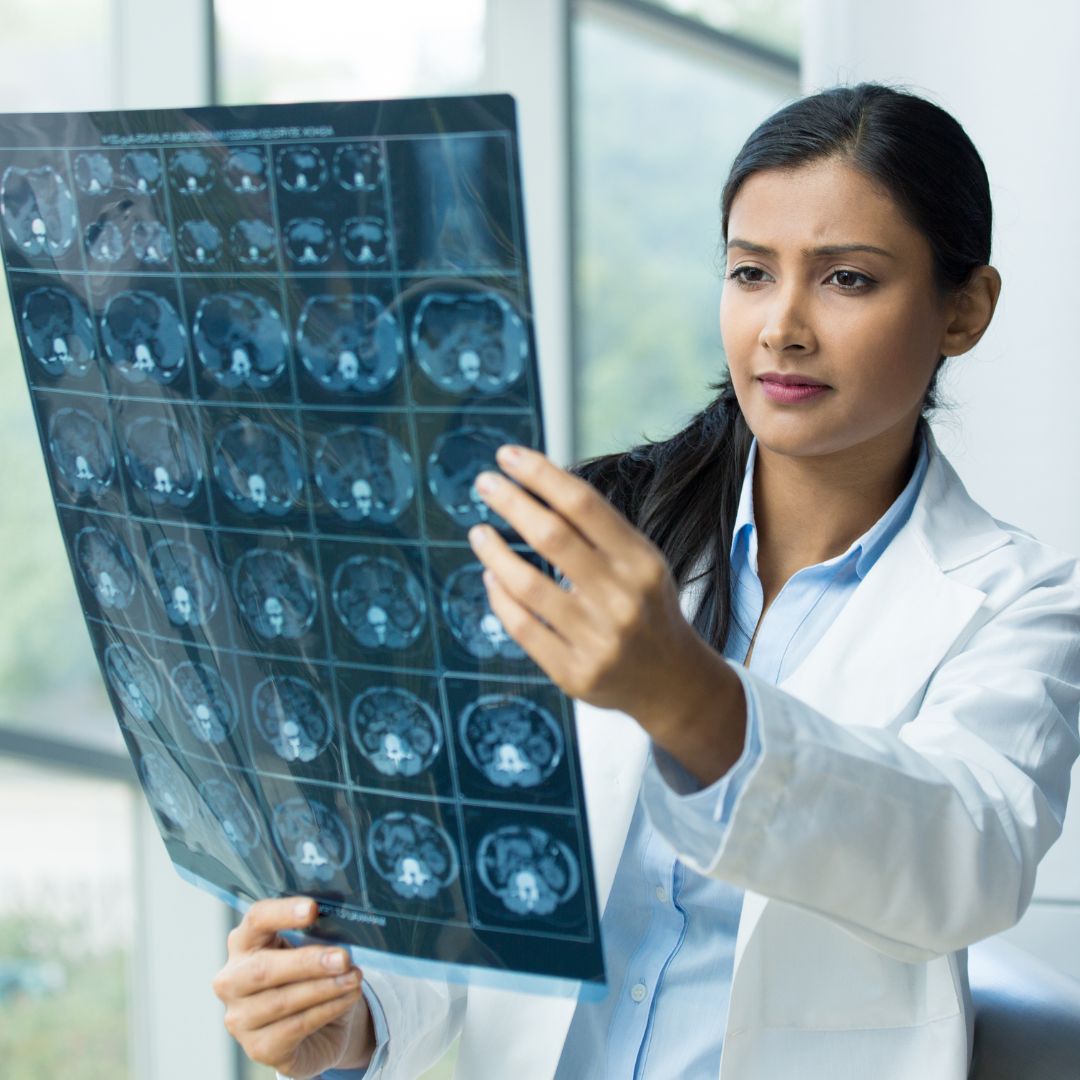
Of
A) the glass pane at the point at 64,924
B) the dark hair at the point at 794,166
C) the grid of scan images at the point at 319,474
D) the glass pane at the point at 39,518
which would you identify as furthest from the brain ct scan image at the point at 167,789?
the glass pane at the point at 64,924

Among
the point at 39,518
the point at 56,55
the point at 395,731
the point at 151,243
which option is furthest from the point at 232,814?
the point at 56,55

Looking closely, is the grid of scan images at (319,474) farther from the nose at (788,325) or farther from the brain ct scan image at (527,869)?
the nose at (788,325)

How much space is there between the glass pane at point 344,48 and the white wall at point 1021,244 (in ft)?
2.93

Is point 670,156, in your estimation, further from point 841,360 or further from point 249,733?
point 249,733

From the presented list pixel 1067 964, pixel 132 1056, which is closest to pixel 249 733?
pixel 1067 964

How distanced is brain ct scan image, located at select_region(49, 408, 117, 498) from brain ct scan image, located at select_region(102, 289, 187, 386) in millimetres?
56

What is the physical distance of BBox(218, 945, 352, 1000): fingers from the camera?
37.6 inches

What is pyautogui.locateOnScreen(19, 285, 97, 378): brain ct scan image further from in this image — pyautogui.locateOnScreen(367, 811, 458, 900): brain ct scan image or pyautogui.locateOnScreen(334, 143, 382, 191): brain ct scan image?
pyautogui.locateOnScreen(367, 811, 458, 900): brain ct scan image

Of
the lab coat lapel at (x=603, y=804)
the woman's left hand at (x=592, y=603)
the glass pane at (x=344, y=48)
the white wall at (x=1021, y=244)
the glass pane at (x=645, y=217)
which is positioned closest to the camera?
the woman's left hand at (x=592, y=603)

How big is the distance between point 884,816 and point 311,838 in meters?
0.37

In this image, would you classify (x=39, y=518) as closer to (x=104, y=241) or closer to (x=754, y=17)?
(x=104, y=241)

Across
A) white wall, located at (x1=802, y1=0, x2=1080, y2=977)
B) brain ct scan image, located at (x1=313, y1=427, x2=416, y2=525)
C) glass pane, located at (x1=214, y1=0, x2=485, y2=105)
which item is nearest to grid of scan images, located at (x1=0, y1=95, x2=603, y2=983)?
brain ct scan image, located at (x1=313, y1=427, x2=416, y2=525)

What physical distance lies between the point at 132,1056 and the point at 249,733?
6.17ft

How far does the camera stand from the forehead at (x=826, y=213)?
42.9 inches
